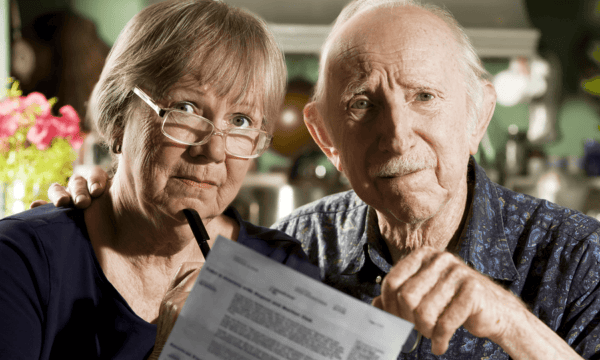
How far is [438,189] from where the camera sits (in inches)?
40.8

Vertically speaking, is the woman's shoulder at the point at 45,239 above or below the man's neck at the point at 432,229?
above

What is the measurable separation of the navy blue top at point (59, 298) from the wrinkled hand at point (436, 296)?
470 mm

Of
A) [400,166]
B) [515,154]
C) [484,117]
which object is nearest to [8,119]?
[400,166]

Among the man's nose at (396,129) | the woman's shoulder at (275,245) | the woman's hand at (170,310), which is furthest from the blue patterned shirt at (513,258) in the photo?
the woman's hand at (170,310)

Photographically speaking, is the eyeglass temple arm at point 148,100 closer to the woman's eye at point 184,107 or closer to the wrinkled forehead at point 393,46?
the woman's eye at point 184,107

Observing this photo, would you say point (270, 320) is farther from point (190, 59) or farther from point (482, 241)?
point (482, 241)

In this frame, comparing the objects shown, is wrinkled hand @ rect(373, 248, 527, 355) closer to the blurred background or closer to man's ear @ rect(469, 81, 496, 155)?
man's ear @ rect(469, 81, 496, 155)

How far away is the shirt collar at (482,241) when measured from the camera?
106cm

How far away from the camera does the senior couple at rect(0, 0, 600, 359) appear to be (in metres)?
0.76

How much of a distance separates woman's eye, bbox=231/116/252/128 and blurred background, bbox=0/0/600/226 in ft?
7.41

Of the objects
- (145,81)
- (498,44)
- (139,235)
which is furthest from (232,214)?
(498,44)

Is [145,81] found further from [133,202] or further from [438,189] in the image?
[438,189]

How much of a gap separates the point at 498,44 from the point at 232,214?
268 cm

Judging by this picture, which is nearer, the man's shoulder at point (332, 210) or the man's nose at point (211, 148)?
the man's nose at point (211, 148)
